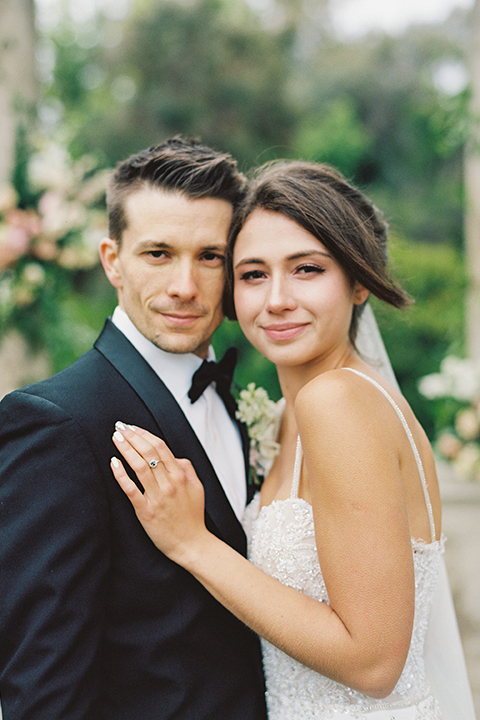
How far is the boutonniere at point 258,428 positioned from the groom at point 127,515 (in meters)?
0.18

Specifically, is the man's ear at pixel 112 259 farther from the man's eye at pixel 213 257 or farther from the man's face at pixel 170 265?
the man's eye at pixel 213 257

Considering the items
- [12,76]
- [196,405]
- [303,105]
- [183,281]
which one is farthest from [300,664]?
[303,105]

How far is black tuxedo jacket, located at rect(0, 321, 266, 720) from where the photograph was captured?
144cm

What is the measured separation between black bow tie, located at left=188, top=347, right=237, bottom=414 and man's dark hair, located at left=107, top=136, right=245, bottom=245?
536mm

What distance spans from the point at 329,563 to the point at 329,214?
1.02 m

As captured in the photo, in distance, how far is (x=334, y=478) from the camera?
4.96 feet

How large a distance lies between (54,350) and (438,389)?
3.00m

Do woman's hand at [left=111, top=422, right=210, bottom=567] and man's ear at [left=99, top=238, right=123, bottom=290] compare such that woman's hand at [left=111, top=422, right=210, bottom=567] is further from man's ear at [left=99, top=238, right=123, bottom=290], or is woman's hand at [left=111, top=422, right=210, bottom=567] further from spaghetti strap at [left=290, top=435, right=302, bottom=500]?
man's ear at [left=99, top=238, right=123, bottom=290]

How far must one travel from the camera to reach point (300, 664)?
5.93ft

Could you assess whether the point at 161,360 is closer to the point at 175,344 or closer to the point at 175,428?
the point at 175,344

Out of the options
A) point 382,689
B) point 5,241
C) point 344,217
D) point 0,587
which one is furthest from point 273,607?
point 5,241

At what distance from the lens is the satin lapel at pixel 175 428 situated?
1735mm

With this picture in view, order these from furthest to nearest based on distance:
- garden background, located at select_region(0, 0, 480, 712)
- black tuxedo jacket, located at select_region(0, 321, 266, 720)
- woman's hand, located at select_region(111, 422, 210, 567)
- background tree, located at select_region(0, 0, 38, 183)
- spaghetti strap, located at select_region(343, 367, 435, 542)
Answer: garden background, located at select_region(0, 0, 480, 712) → background tree, located at select_region(0, 0, 38, 183) → spaghetti strap, located at select_region(343, 367, 435, 542) → woman's hand, located at select_region(111, 422, 210, 567) → black tuxedo jacket, located at select_region(0, 321, 266, 720)

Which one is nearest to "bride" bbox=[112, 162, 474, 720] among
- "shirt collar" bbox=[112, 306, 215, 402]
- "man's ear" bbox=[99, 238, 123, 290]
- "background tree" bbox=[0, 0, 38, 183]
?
"shirt collar" bbox=[112, 306, 215, 402]
